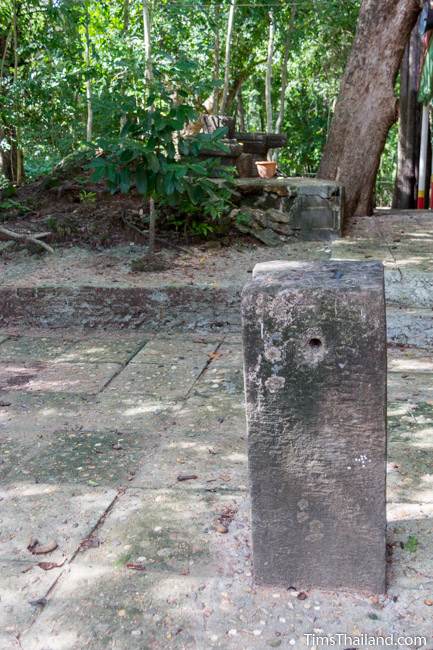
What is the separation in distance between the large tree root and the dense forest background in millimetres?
1108

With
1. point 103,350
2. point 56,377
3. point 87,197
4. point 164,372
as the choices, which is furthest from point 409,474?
point 87,197

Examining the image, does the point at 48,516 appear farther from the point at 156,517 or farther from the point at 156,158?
the point at 156,158

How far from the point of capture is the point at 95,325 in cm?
580

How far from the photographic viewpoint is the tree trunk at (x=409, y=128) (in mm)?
11656

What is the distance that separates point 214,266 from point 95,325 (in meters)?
1.21

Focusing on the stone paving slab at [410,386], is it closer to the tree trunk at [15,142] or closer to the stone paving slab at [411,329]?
the stone paving slab at [411,329]

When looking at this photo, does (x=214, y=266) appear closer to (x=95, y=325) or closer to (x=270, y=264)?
(x=95, y=325)

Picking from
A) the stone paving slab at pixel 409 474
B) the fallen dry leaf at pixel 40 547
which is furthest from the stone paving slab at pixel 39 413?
the stone paving slab at pixel 409 474

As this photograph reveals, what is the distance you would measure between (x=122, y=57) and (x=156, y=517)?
769cm

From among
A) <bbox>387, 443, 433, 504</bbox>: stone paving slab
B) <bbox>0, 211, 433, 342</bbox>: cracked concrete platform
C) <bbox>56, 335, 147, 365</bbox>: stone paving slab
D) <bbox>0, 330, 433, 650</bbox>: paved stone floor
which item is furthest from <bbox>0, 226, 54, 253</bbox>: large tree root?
<bbox>387, 443, 433, 504</bbox>: stone paving slab

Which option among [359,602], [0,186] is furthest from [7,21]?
[359,602]

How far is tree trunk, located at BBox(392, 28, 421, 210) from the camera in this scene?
11.7 meters

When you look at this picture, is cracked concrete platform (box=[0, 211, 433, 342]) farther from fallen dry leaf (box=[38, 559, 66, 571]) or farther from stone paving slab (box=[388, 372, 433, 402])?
fallen dry leaf (box=[38, 559, 66, 571])

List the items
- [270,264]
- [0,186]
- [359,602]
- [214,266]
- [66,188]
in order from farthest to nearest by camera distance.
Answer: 1. [0,186]
2. [66,188]
3. [214,266]
4. [270,264]
5. [359,602]
